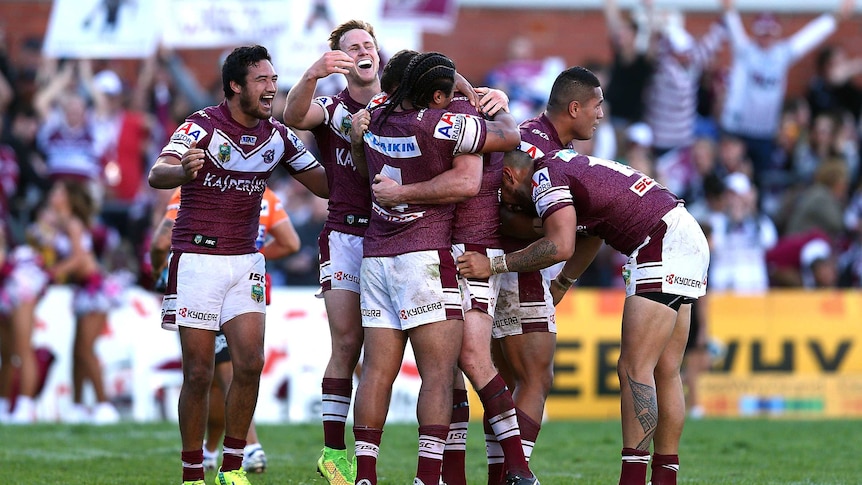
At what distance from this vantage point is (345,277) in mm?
8586

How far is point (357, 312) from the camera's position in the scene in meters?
8.59

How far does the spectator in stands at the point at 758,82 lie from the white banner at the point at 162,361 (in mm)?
7608

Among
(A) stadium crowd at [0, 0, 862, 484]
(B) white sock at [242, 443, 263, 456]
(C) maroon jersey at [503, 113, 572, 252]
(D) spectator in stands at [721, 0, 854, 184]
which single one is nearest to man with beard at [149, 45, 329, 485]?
(B) white sock at [242, 443, 263, 456]

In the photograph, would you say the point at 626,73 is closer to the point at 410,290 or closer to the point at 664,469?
the point at 664,469

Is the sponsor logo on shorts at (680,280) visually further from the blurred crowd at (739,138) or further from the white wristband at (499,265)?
the blurred crowd at (739,138)

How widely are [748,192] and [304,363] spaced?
6.28m

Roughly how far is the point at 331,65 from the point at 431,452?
7.99 ft

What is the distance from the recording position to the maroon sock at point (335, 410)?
27.5 feet

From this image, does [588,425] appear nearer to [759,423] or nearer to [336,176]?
[759,423]

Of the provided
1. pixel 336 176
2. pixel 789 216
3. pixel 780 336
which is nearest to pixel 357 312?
pixel 336 176

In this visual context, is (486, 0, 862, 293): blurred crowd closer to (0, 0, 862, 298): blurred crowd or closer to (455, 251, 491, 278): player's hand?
(0, 0, 862, 298): blurred crowd

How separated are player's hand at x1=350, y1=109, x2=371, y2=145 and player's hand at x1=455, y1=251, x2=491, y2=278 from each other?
3.11 ft

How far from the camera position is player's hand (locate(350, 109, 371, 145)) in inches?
318

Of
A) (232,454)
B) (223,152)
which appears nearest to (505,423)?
(232,454)
